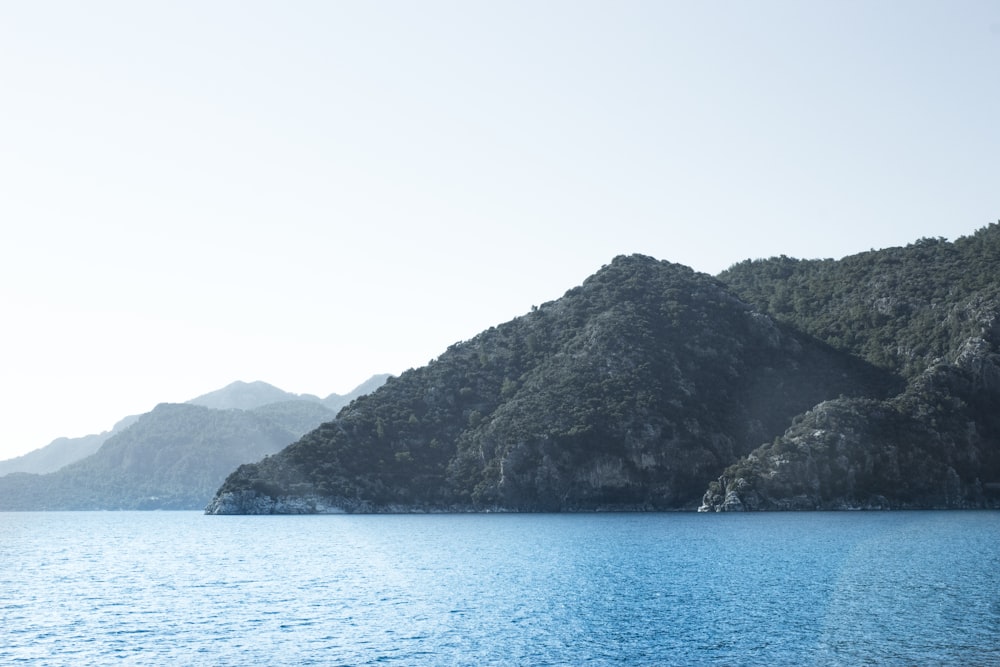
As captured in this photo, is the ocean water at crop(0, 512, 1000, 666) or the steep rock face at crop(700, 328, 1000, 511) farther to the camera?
the steep rock face at crop(700, 328, 1000, 511)

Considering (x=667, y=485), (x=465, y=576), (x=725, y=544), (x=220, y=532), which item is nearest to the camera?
(x=465, y=576)

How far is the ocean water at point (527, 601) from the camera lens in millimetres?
47781

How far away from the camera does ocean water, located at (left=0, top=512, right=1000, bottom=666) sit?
157 ft

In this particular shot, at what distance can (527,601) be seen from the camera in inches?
2579

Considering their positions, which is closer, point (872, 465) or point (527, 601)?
point (527, 601)

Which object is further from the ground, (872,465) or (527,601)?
(872,465)

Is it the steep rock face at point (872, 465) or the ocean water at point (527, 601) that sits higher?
the steep rock face at point (872, 465)

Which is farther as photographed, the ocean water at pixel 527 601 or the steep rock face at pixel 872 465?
the steep rock face at pixel 872 465

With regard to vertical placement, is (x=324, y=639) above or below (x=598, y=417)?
below

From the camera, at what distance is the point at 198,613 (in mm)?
61906

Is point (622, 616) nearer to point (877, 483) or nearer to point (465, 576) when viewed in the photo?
point (465, 576)

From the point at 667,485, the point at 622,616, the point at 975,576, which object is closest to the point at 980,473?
the point at 667,485

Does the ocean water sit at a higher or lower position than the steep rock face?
lower

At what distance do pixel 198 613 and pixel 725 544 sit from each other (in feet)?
209
